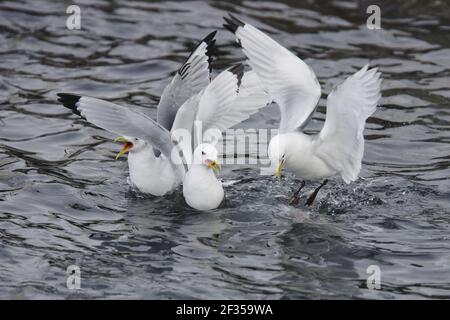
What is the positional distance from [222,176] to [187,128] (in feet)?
3.23

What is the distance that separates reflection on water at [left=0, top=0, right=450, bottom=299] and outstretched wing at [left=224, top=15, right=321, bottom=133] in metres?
0.97

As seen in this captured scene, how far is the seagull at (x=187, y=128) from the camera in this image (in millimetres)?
8430

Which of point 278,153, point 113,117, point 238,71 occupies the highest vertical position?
point 238,71

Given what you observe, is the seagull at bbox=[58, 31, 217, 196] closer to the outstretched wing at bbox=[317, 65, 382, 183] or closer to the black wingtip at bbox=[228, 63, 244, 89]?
the black wingtip at bbox=[228, 63, 244, 89]

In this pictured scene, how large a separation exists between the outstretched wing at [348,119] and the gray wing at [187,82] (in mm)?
1767

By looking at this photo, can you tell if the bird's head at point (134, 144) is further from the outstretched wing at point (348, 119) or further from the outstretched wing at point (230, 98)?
the outstretched wing at point (348, 119)

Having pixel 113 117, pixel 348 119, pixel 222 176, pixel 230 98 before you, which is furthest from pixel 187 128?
pixel 348 119

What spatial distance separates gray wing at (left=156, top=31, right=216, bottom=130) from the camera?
9344mm

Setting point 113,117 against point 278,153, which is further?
point 113,117

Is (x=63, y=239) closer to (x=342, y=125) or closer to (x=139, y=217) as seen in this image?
(x=139, y=217)

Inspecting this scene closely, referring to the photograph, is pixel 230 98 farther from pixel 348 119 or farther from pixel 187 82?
pixel 348 119

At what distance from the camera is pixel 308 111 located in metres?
8.44

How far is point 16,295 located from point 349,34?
8.09 meters
